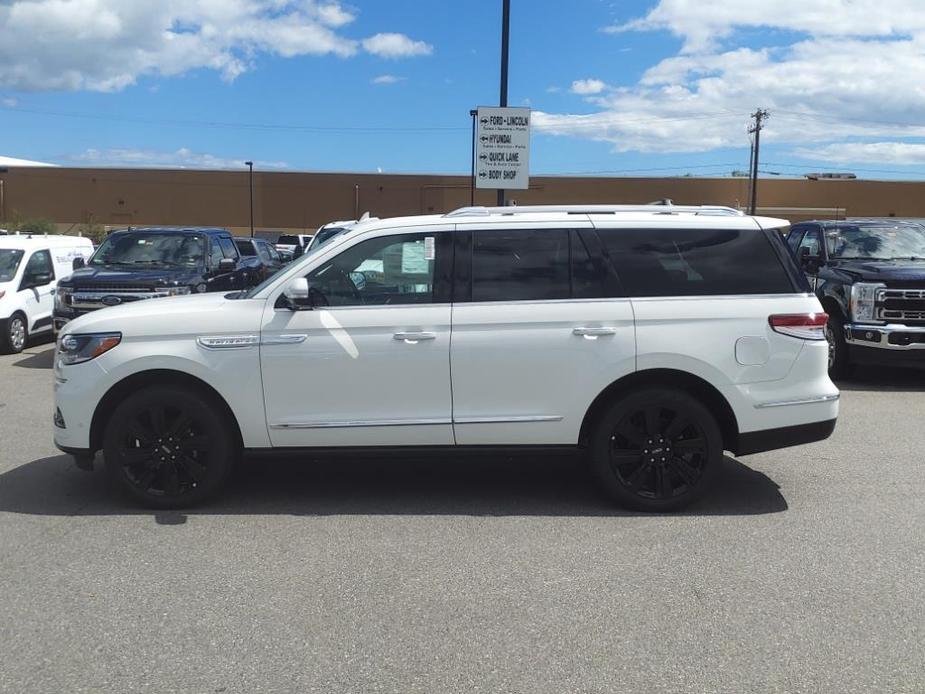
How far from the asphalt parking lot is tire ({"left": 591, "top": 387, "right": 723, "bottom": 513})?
17cm

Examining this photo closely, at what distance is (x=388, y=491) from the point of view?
5.79 m

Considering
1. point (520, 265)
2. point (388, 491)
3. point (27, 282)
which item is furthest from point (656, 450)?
point (27, 282)

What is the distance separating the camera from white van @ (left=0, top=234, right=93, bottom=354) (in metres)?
12.2

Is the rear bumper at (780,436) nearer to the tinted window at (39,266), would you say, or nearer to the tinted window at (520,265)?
the tinted window at (520,265)

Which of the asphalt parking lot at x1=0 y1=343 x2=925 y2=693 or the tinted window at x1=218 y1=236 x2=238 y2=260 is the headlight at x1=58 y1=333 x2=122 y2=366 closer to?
the asphalt parking lot at x1=0 y1=343 x2=925 y2=693

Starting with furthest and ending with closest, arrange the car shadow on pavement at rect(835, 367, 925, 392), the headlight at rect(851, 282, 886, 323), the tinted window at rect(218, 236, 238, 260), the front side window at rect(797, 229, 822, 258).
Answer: the tinted window at rect(218, 236, 238, 260), the front side window at rect(797, 229, 822, 258), the car shadow on pavement at rect(835, 367, 925, 392), the headlight at rect(851, 282, 886, 323)

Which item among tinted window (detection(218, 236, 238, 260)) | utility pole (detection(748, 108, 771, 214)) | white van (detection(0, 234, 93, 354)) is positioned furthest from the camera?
utility pole (detection(748, 108, 771, 214))

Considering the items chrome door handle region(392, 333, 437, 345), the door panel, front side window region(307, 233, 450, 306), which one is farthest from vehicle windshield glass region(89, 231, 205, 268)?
the door panel

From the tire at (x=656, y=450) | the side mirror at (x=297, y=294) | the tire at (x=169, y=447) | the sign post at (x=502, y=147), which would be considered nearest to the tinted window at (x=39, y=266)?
the sign post at (x=502, y=147)

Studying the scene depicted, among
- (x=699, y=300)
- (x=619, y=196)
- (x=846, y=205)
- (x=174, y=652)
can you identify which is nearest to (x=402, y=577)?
(x=174, y=652)

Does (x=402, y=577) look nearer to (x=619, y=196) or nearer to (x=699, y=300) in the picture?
(x=699, y=300)

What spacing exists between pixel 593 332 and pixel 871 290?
6.20 metres

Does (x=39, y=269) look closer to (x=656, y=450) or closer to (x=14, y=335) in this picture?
(x=14, y=335)

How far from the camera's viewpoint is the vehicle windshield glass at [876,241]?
36.4ft
